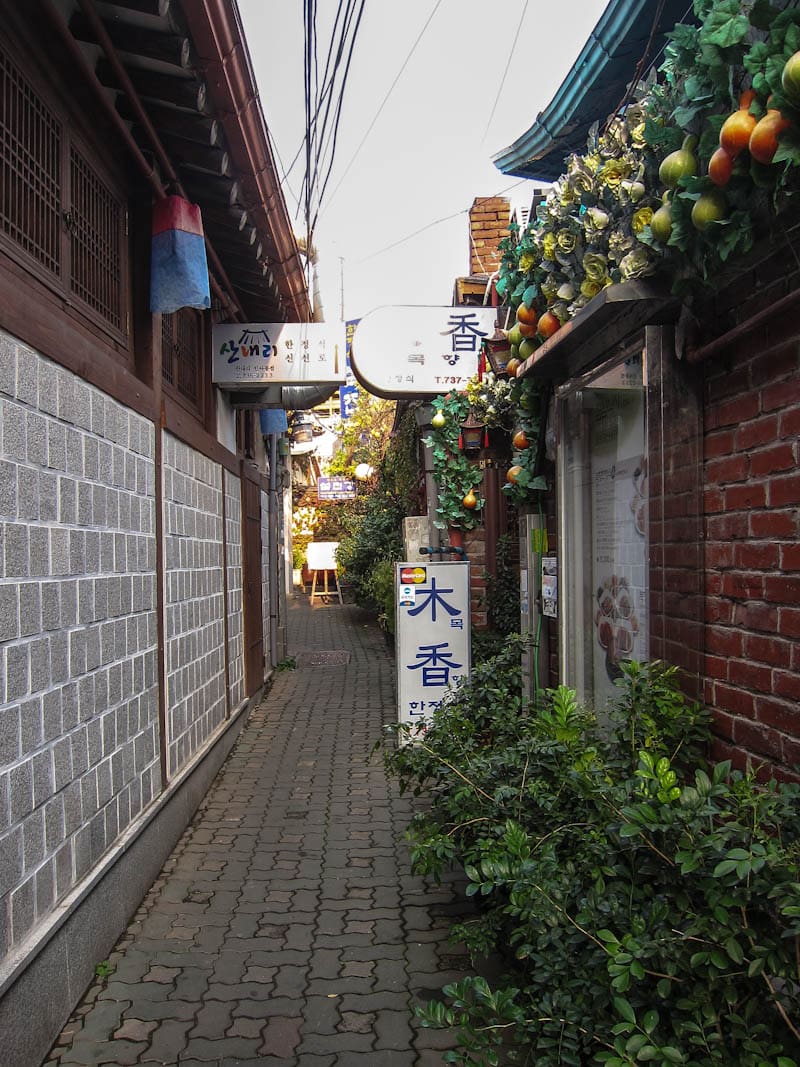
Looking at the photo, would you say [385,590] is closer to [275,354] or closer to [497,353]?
[275,354]

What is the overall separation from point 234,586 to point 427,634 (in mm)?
2146

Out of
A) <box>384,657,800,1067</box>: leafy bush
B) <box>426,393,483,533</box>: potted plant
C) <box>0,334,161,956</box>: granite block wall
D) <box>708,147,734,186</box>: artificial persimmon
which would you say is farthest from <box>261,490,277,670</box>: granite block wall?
<box>708,147,734,186</box>: artificial persimmon

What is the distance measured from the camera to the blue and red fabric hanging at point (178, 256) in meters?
4.77

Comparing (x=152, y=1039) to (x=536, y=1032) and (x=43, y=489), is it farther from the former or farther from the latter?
(x=43, y=489)

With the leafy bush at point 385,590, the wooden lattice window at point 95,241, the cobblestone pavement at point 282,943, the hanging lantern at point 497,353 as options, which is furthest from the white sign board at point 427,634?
the leafy bush at point 385,590

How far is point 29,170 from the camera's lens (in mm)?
3479

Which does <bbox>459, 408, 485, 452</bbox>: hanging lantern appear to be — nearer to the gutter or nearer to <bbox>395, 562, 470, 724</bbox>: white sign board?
<bbox>395, 562, 470, 724</bbox>: white sign board

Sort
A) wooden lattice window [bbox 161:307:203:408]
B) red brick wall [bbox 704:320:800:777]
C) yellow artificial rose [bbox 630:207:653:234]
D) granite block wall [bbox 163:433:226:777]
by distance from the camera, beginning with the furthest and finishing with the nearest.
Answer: wooden lattice window [bbox 161:307:203:408], granite block wall [bbox 163:433:226:777], yellow artificial rose [bbox 630:207:653:234], red brick wall [bbox 704:320:800:777]

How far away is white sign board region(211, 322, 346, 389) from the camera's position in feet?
23.4

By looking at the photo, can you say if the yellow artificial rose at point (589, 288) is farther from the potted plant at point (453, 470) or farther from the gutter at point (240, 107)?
the potted plant at point (453, 470)

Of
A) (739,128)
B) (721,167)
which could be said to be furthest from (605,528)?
(739,128)

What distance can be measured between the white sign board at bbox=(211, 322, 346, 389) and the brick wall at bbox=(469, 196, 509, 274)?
4180 millimetres

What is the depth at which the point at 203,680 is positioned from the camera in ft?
21.2

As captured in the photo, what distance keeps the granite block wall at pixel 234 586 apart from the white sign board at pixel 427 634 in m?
1.73
